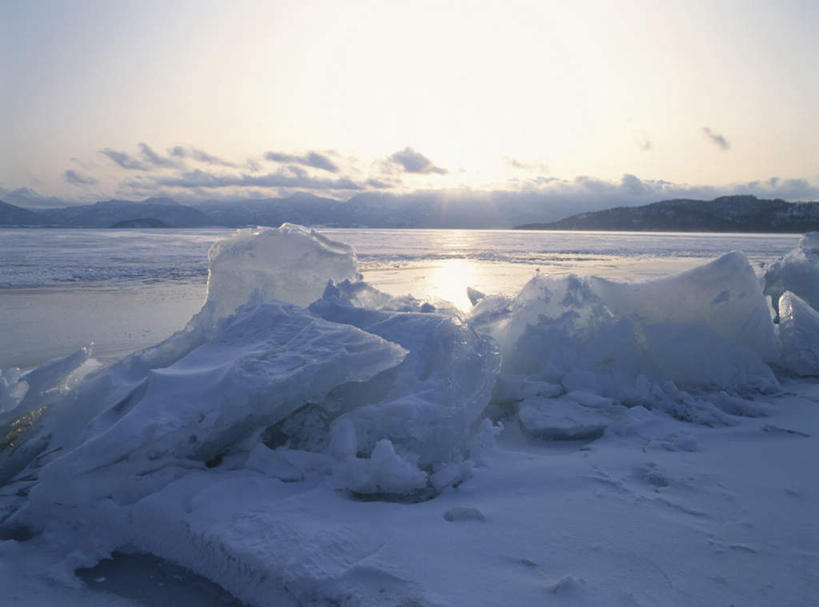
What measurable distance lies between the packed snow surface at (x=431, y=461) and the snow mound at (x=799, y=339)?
24 millimetres

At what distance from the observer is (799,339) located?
3.98m

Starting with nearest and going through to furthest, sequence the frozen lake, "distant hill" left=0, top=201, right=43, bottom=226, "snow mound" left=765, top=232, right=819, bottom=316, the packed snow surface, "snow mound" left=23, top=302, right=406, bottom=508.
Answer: the packed snow surface, "snow mound" left=23, top=302, right=406, bottom=508, the frozen lake, "snow mound" left=765, top=232, right=819, bottom=316, "distant hill" left=0, top=201, right=43, bottom=226

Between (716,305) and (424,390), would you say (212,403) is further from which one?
(716,305)

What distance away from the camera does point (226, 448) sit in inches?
91.5

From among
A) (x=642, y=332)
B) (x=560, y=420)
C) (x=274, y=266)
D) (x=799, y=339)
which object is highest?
(x=274, y=266)

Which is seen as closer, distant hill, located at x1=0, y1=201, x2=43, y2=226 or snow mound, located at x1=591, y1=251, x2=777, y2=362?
snow mound, located at x1=591, y1=251, x2=777, y2=362

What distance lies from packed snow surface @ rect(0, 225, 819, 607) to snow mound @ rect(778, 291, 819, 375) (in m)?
0.02

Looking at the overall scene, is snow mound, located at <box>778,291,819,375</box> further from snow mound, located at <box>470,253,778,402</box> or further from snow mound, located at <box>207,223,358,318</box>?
snow mound, located at <box>207,223,358,318</box>

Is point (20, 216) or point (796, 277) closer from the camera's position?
point (796, 277)

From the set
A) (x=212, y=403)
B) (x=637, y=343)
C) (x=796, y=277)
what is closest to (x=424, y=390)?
(x=212, y=403)

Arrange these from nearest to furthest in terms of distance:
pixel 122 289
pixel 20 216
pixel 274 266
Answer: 1. pixel 274 266
2. pixel 122 289
3. pixel 20 216

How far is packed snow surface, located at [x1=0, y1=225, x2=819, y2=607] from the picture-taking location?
1.59 m

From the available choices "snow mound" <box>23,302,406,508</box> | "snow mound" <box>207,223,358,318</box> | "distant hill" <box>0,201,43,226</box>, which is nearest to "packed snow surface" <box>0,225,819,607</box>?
"snow mound" <box>23,302,406,508</box>

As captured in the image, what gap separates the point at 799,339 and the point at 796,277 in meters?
1.95
